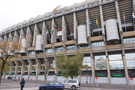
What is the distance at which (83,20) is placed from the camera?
41.9 m

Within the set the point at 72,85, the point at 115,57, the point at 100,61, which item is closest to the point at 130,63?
the point at 115,57

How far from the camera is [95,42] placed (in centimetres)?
3619

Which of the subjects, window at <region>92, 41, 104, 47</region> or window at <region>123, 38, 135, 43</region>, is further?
window at <region>92, 41, 104, 47</region>

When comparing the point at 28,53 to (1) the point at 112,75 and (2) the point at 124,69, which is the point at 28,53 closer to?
(1) the point at 112,75

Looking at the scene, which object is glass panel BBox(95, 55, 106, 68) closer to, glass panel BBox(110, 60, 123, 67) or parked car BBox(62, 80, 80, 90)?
glass panel BBox(110, 60, 123, 67)

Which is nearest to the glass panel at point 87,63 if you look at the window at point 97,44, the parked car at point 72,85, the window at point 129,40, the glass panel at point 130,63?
the window at point 97,44

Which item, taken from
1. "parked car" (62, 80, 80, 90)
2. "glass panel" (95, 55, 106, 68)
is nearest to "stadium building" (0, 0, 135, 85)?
"glass panel" (95, 55, 106, 68)

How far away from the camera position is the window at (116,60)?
32656mm

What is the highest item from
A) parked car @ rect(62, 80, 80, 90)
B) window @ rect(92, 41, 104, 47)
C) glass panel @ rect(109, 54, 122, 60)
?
→ window @ rect(92, 41, 104, 47)

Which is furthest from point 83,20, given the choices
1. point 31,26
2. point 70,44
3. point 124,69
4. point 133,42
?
point 31,26

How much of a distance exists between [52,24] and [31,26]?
1450cm

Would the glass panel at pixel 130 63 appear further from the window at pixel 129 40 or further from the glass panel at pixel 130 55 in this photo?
the window at pixel 129 40

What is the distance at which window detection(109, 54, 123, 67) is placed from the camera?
3266cm

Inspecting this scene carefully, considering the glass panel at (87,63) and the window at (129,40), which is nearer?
the window at (129,40)
